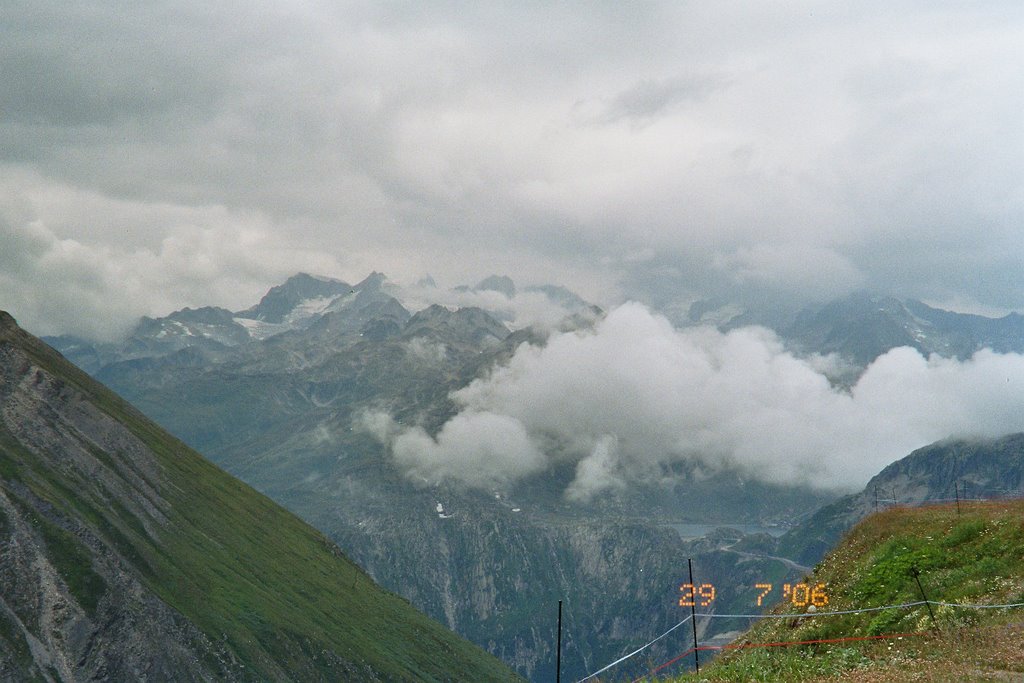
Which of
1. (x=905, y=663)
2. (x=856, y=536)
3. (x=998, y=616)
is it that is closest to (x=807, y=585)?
(x=856, y=536)

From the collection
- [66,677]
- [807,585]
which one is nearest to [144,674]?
[66,677]

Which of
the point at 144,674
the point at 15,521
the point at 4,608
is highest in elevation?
the point at 15,521

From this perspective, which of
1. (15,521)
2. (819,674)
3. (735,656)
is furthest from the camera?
(15,521)

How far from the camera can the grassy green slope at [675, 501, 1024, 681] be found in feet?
99.7

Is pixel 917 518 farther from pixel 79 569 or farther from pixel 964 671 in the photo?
pixel 79 569

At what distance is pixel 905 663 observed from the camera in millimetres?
31031

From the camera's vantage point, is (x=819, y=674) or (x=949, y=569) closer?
(x=819, y=674)

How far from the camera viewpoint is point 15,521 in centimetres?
18738

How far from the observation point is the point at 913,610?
39656 millimetres

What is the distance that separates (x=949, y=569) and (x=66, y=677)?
7173 inches

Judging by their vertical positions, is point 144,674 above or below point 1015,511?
below

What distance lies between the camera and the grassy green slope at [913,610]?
3039cm

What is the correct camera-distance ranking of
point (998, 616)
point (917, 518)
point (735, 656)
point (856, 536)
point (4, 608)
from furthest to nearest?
point (4, 608), point (856, 536), point (917, 518), point (735, 656), point (998, 616)

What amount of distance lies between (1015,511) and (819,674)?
2416 centimetres
